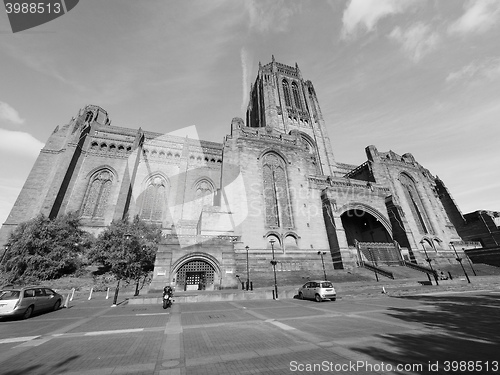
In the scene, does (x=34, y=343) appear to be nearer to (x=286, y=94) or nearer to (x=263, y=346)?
(x=263, y=346)

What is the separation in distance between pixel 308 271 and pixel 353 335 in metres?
18.9

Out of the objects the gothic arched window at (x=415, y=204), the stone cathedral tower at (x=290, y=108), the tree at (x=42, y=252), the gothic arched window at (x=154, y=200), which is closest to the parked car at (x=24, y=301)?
the tree at (x=42, y=252)

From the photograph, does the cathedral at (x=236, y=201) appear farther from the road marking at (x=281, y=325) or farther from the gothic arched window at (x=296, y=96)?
the gothic arched window at (x=296, y=96)

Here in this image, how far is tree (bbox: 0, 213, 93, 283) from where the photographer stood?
1828 centimetres

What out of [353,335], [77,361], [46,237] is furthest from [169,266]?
[353,335]

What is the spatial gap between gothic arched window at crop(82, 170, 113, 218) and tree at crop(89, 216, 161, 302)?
8134mm

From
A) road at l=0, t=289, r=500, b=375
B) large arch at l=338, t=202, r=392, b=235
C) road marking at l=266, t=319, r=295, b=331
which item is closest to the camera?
road at l=0, t=289, r=500, b=375

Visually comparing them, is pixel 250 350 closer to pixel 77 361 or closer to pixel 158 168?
pixel 77 361

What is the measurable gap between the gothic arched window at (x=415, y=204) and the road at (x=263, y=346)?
3372cm

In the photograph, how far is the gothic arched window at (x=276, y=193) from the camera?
2788 centimetres

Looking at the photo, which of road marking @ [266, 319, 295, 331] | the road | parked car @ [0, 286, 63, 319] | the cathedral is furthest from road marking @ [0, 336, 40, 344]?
the cathedral

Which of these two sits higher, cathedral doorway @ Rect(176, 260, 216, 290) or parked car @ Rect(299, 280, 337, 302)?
cathedral doorway @ Rect(176, 260, 216, 290)

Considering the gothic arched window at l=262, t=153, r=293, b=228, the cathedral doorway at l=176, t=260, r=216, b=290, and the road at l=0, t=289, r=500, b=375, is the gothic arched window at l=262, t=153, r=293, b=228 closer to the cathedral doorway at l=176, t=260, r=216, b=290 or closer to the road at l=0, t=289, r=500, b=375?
the cathedral doorway at l=176, t=260, r=216, b=290

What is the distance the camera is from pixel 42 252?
19.3 m
